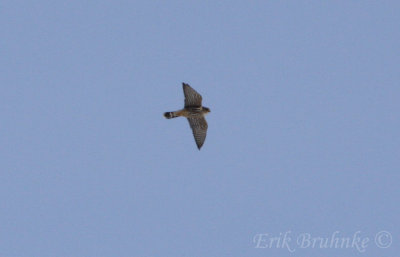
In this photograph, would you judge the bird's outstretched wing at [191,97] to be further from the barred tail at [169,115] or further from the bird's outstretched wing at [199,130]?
the bird's outstretched wing at [199,130]

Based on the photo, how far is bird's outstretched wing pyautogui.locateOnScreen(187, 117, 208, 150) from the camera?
3947 cm

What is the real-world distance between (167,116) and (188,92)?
1.99 m

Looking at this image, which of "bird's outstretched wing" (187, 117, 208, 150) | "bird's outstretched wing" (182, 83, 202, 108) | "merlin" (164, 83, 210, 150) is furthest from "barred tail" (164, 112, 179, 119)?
"bird's outstretched wing" (182, 83, 202, 108)

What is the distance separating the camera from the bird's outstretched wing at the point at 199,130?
129ft

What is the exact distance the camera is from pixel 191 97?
38.1m

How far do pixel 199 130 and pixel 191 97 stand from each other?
204 cm

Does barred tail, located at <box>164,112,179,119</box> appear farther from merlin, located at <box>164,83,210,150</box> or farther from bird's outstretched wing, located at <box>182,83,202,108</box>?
bird's outstretched wing, located at <box>182,83,202,108</box>

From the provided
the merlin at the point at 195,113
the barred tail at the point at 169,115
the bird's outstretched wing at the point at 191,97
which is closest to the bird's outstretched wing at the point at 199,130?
the merlin at the point at 195,113

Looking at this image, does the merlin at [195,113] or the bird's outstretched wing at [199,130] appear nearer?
the merlin at [195,113]

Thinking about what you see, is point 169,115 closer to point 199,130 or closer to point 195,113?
point 195,113

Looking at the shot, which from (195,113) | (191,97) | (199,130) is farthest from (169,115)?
(191,97)

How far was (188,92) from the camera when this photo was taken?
37781 millimetres

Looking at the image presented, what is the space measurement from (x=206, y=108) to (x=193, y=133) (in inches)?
55.6

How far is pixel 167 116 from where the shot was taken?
39.3 meters
